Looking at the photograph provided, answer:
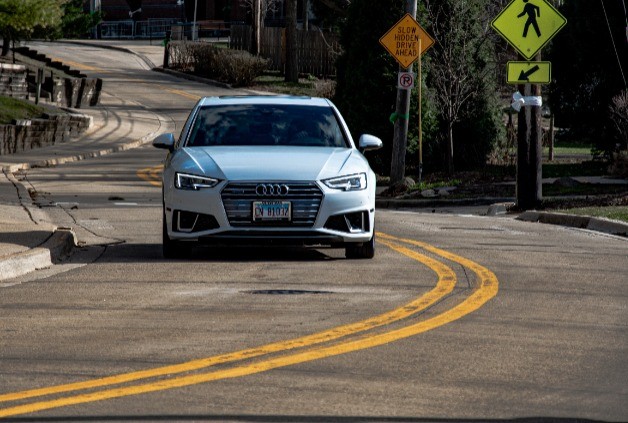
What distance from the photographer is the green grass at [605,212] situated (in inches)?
767

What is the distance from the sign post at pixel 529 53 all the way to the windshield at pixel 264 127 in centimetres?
672

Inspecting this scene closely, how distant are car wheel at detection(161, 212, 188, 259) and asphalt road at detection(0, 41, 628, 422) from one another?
0.14 metres

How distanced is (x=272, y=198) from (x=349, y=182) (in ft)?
2.72

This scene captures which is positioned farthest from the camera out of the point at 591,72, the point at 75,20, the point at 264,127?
the point at 75,20

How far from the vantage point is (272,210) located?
44.7ft

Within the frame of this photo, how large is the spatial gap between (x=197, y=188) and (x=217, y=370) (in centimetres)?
588

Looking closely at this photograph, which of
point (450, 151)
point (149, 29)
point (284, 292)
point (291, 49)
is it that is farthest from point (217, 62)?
point (284, 292)

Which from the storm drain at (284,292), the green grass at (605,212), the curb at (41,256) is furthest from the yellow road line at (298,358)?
the green grass at (605,212)

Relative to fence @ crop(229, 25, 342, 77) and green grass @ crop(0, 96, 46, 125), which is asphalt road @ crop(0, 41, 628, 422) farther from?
fence @ crop(229, 25, 342, 77)

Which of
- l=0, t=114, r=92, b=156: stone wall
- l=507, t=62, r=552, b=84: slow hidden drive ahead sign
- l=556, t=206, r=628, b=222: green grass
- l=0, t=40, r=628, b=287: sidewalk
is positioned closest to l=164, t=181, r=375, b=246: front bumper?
l=0, t=40, r=628, b=287: sidewalk

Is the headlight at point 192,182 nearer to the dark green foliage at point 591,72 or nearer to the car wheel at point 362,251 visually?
the car wheel at point 362,251

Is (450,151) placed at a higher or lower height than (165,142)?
lower

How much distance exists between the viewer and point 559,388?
7.64 metres

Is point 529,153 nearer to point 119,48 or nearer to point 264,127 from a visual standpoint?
point 264,127
